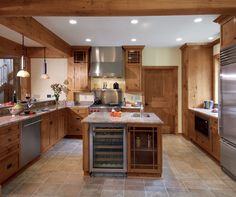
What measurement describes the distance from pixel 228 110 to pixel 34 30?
3.62 meters

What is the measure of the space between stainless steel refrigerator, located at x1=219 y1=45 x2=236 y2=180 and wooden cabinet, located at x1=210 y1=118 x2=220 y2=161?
0.44 meters

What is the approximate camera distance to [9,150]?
3357 mm

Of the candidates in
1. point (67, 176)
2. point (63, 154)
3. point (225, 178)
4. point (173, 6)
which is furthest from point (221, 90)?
point (63, 154)

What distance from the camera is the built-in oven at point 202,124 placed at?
476 cm

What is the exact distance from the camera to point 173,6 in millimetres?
2727

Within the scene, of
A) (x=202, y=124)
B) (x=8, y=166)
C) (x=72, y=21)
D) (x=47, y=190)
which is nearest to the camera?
(x=47, y=190)

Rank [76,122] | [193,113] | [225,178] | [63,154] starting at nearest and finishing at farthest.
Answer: [225,178] < [63,154] < [193,113] < [76,122]

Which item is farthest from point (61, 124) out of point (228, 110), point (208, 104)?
point (228, 110)

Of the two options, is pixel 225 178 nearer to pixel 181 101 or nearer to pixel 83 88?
pixel 181 101

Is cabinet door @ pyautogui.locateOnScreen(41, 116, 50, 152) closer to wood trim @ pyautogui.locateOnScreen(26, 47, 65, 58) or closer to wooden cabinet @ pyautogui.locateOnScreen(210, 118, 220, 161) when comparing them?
wood trim @ pyautogui.locateOnScreen(26, 47, 65, 58)

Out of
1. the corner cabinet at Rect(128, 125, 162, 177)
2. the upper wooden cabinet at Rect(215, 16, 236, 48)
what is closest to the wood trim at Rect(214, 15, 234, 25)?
the upper wooden cabinet at Rect(215, 16, 236, 48)

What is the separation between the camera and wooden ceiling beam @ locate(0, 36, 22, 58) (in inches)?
217

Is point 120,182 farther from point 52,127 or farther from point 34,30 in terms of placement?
point 34,30

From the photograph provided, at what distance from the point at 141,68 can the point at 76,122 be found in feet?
8.21
